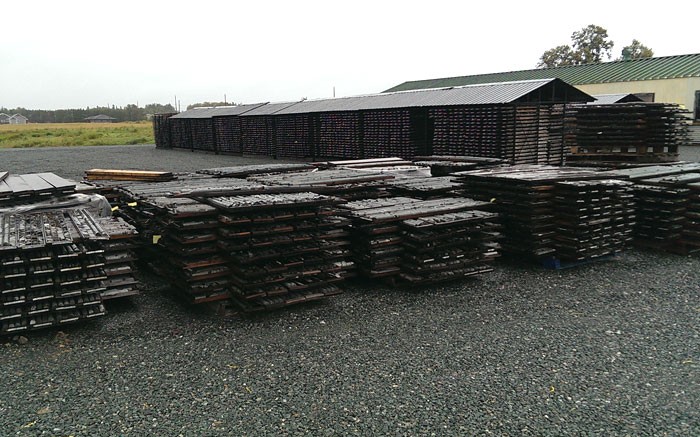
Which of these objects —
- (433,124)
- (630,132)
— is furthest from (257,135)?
(630,132)

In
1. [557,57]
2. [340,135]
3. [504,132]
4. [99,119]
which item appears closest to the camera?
[504,132]

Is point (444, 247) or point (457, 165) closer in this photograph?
point (444, 247)

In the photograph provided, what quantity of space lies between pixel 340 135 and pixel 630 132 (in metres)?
13.1

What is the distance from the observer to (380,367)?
5590mm

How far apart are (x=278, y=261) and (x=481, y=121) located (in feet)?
43.8

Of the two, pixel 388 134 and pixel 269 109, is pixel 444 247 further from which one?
pixel 269 109

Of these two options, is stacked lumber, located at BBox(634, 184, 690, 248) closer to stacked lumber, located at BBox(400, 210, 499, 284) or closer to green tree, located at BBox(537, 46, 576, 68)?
stacked lumber, located at BBox(400, 210, 499, 284)

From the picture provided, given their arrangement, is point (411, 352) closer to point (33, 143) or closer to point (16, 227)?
point (16, 227)

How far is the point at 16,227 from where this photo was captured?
7.13 meters

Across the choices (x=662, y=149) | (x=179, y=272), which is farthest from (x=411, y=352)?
(x=662, y=149)

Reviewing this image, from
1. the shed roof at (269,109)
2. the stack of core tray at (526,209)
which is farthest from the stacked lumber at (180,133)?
the stack of core tray at (526,209)

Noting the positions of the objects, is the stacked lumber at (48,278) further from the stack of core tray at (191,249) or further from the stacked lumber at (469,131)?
the stacked lumber at (469,131)

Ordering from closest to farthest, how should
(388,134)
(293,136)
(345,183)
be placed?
(345,183)
(388,134)
(293,136)

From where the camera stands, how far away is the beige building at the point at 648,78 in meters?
33.4
